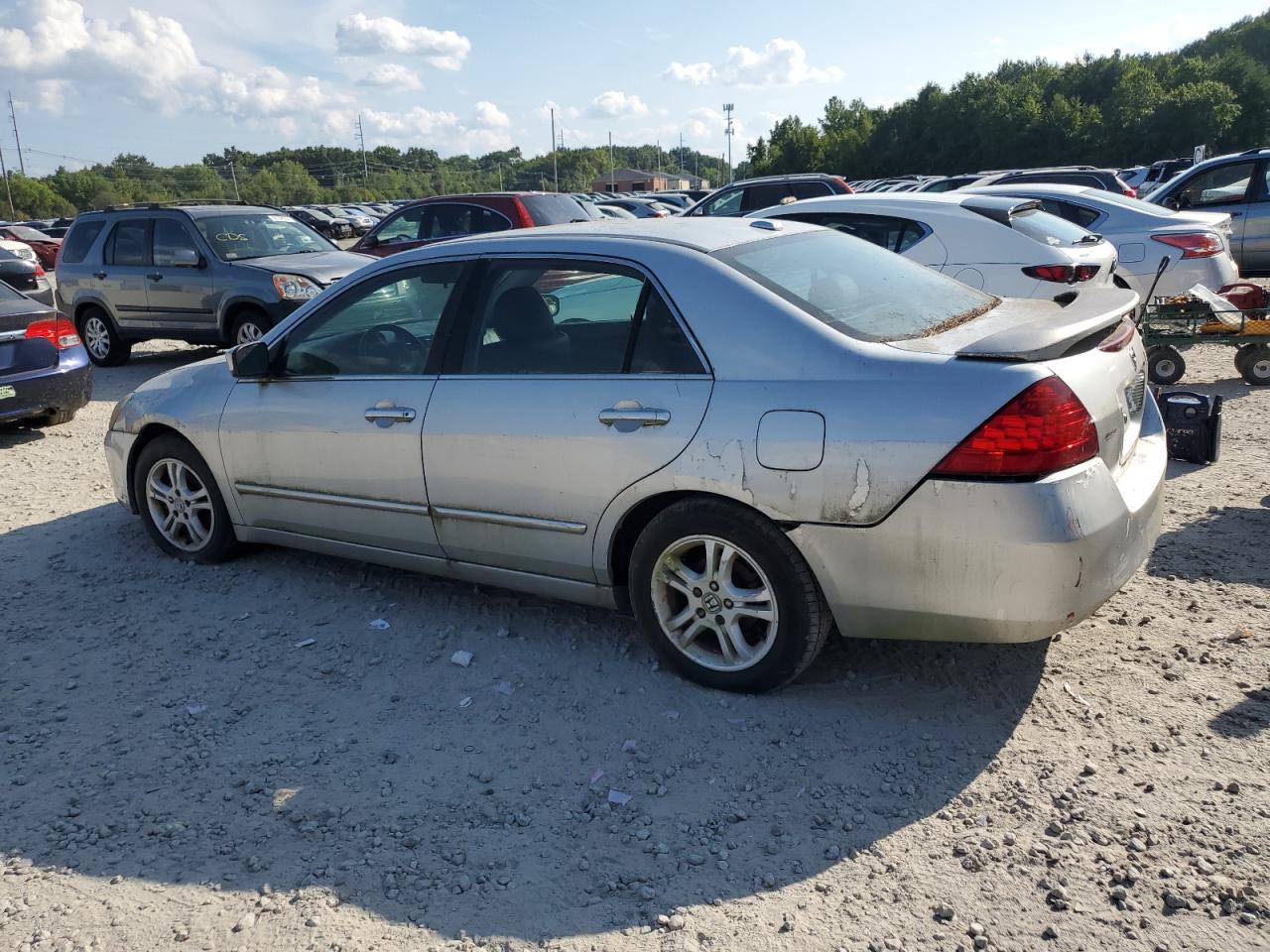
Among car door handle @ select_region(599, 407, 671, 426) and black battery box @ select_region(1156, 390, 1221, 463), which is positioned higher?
car door handle @ select_region(599, 407, 671, 426)

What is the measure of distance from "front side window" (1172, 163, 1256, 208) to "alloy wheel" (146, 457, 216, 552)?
1298 cm

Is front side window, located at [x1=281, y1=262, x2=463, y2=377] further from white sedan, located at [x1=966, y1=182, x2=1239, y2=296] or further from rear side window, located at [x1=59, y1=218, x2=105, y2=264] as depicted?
rear side window, located at [x1=59, y1=218, x2=105, y2=264]

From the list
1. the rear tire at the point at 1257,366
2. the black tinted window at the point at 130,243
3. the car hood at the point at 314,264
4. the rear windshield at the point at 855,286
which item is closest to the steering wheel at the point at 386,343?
the rear windshield at the point at 855,286

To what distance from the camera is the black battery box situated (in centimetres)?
613

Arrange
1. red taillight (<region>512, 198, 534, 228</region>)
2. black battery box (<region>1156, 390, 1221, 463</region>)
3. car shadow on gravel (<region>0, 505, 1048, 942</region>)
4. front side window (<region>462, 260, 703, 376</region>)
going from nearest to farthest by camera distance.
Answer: car shadow on gravel (<region>0, 505, 1048, 942</region>)
front side window (<region>462, 260, 703, 376</region>)
black battery box (<region>1156, 390, 1221, 463</region>)
red taillight (<region>512, 198, 534, 228</region>)

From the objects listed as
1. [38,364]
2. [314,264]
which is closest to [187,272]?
[314,264]

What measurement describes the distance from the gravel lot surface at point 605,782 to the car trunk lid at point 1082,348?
0.95 meters

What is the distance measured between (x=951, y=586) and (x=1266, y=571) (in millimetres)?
2268

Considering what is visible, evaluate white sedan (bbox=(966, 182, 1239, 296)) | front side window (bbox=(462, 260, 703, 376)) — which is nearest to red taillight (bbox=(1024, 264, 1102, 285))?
white sedan (bbox=(966, 182, 1239, 296))

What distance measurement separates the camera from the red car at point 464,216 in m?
12.1

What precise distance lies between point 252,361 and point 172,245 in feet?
25.2

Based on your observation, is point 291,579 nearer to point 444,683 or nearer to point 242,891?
point 444,683

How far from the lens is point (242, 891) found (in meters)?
2.88

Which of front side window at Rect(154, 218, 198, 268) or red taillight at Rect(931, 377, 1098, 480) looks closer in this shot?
red taillight at Rect(931, 377, 1098, 480)
